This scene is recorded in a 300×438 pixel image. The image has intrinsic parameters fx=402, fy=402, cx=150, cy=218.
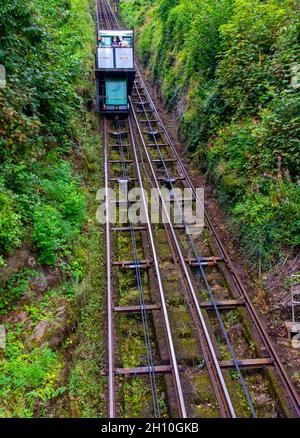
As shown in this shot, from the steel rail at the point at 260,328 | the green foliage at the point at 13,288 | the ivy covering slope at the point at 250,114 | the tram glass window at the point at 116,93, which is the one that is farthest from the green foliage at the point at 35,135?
the tram glass window at the point at 116,93

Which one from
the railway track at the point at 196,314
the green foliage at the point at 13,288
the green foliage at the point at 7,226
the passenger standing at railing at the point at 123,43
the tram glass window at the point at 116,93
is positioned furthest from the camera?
the passenger standing at railing at the point at 123,43

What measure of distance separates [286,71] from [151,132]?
27.5 feet

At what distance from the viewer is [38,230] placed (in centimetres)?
823

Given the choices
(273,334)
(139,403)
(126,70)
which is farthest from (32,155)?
(126,70)

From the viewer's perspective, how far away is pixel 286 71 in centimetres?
1071

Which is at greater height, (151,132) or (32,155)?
(151,132)

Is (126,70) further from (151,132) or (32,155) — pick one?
(32,155)

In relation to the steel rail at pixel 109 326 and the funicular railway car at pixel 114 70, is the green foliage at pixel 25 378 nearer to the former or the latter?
the steel rail at pixel 109 326

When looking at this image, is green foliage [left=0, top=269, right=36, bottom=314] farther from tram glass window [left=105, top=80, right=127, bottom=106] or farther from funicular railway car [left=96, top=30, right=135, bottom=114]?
tram glass window [left=105, top=80, right=127, bottom=106]

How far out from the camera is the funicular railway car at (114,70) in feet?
61.7

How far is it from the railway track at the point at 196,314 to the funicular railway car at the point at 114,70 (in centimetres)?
613

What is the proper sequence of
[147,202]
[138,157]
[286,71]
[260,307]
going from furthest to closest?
[138,157], [147,202], [286,71], [260,307]

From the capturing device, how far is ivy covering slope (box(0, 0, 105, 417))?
21.4 ft

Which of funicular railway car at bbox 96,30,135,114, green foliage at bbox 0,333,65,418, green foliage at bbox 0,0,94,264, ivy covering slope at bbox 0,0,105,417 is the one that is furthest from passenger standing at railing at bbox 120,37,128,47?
green foliage at bbox 0,333,65,418
